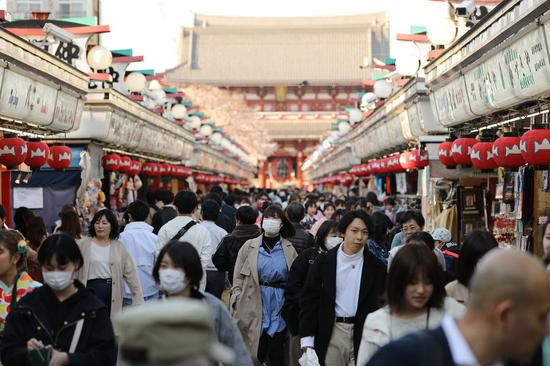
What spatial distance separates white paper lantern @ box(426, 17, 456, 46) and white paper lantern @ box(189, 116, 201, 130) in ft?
69.4

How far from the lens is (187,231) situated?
922 centimetres

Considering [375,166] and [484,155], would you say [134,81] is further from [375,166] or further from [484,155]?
[484,155]

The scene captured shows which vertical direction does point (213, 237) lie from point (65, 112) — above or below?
below

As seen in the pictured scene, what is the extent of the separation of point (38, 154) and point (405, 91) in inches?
307

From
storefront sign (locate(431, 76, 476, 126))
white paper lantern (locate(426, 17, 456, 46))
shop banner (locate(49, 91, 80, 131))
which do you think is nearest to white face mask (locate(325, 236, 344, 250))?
storefront sign (locate(431, 76, 476, 126))

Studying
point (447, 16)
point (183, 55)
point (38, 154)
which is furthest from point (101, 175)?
point (183, 55)

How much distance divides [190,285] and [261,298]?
3.23 m

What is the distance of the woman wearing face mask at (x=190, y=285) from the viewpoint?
4.92 m

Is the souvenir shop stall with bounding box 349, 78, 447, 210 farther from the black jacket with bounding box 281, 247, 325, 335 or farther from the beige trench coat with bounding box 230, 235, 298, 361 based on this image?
the black jacket with bounding box 281, 247, 325, 335

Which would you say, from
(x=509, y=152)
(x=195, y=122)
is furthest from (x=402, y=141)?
(x=195, y=122)

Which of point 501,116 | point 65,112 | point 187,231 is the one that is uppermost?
point 65,112

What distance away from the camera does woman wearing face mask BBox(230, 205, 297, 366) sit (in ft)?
27.0

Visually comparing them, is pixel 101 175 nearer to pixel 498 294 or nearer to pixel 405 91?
pixel 405 91

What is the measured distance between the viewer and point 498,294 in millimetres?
2686
